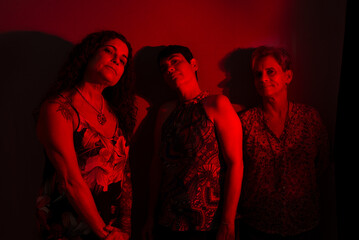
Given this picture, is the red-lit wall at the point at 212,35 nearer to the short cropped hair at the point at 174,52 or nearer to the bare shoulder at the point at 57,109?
the short cropped hair at the point at 174,52

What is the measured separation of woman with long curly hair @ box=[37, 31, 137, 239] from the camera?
98cm

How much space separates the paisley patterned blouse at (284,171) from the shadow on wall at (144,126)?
1.73ft

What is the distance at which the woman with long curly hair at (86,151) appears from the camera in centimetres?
98

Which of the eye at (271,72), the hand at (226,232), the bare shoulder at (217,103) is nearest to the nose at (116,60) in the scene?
the bare shoulder at (217,103)

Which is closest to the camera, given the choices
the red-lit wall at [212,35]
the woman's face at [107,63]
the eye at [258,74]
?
the woman's face at [107,63]

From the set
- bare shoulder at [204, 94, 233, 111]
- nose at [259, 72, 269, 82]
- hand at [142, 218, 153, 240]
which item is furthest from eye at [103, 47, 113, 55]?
hand at [142, 218, 153, 240]

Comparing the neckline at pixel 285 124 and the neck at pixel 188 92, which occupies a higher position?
the neck at pixel 188 92

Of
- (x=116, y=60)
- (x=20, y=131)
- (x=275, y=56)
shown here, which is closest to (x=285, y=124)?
(x=275, y=56)

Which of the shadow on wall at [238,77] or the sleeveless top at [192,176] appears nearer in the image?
the sleeveless top at [192,176]

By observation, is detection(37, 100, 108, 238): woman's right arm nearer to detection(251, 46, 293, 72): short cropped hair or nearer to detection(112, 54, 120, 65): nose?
detection(112, 54, 120, 65): nose

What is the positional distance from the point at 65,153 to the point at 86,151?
0.09 meters

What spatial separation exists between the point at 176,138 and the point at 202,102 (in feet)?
0.71

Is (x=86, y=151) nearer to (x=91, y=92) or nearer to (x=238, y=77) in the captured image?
(x=91, y=92)

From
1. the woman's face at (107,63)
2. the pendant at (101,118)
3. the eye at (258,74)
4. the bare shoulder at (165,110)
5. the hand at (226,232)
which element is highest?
the woman's face at (107,63)
